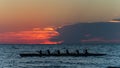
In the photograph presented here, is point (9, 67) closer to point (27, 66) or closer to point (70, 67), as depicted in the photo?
point (27, 66)

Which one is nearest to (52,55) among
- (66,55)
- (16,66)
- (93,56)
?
(66,55)

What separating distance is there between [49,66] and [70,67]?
4079mm

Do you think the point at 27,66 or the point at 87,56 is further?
the point at 87,56

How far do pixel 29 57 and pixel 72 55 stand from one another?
11.1 meters

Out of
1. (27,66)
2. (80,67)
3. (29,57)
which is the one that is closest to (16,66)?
(27,66)

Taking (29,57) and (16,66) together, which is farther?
(29,57)

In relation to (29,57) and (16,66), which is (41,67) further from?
(29,57)

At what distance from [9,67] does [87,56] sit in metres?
29.5

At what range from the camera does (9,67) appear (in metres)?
74.4

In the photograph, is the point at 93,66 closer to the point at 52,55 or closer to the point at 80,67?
the point at 80,67

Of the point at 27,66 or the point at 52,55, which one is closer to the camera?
the point at 27,66

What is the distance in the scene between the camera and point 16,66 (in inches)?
3012

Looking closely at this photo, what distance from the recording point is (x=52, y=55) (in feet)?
327

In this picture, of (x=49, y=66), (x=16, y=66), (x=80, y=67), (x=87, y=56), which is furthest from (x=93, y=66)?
(x=87, y=56)
